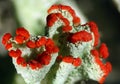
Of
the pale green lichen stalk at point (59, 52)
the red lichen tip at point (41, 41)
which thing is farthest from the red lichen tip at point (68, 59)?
the red lichen tip at point (41, 41)

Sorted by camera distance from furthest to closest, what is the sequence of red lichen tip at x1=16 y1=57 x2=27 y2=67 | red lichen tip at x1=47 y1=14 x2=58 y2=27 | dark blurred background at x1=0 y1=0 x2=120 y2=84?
dark blurred background at x1=0 y1=0 x2=120 y2=84 < red lichen tip at x1=47 y1=14 x2=58 y2=27 < red lichen tip at x1=16 y1=57 x2=27 y2=67

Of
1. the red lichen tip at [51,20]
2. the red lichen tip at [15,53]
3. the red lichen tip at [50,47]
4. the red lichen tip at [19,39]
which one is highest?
the red lichen tip at [51,20]

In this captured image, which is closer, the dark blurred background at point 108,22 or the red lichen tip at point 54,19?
the red lichen tip at point 54,19

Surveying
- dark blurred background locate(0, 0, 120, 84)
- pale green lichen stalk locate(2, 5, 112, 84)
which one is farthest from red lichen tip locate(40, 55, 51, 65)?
dark blurred background locate(0, 0, 120, 84)

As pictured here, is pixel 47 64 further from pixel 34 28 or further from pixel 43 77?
pixel 34 28

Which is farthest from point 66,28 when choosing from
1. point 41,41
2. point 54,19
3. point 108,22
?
point 108,22

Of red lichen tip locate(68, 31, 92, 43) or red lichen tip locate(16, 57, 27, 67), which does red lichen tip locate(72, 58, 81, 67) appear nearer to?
red lichen tip locate(68, 31, 92, 43)

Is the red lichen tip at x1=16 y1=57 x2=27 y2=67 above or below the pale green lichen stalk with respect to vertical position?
below

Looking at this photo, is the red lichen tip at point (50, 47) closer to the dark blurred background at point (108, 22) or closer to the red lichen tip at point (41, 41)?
the red lichen tip at point (41, 41)
